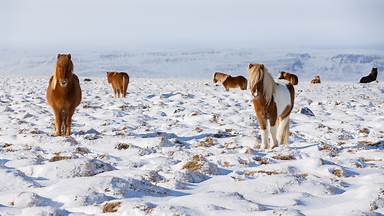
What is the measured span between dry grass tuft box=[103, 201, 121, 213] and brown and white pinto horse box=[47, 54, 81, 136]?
20.5ft

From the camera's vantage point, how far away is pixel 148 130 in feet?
39.7

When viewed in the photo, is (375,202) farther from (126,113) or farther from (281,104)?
(126,113)

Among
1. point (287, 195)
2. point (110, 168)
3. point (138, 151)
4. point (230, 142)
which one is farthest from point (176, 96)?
point (287, 195)

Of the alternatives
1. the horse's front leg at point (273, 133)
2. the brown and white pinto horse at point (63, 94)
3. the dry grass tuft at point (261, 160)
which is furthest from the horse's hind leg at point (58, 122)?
the dry grass tuft at point (261, 160)

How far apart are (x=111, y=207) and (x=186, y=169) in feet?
7.13

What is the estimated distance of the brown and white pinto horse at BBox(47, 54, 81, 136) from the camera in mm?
11062

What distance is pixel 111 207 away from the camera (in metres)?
5.18

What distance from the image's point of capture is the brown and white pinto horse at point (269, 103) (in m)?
9.96

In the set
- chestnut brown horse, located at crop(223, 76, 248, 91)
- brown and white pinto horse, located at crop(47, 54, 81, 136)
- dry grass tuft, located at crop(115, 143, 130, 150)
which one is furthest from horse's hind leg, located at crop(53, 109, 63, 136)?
chestnut brown horse, located at crop(223, 76, 248, 91)

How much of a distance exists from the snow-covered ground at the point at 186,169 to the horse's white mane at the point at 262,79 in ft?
3.70

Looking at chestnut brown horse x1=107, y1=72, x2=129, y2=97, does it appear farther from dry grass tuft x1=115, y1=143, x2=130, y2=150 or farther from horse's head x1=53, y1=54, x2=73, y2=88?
dry grass tuft x1=115, y1=143, x2=130, y2=150

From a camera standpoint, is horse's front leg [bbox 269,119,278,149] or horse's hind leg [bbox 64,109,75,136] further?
horse's hind leg [bbox 64,109,75,136]

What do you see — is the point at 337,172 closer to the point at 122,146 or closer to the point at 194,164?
the point at 194,164

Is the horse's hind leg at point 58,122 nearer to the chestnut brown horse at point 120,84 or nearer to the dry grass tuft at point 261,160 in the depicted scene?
the dry grass tuft at point 261,160
